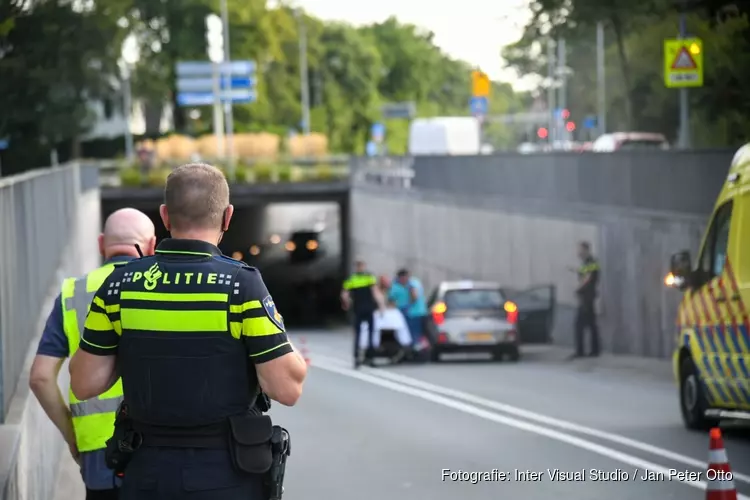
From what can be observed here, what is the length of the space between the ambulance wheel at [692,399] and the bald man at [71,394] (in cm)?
821

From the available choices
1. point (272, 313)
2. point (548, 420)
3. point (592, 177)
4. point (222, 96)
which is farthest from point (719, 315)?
point (222, 96)

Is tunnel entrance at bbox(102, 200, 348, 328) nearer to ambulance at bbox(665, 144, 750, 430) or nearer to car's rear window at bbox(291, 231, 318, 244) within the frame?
car's rear window at bbox(291, 231, 318, 244)

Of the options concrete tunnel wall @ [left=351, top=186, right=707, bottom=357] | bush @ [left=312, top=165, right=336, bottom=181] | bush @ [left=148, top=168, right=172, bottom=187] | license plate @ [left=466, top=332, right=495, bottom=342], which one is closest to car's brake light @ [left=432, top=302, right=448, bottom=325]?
license plate @ [left=466, top=332, right=495, bottom=342]

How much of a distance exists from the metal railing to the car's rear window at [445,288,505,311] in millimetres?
12745

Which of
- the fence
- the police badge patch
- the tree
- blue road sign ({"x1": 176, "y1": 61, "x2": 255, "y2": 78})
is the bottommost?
the fence

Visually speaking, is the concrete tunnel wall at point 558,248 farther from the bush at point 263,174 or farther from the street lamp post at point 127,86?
the street lamp post at point 127,86

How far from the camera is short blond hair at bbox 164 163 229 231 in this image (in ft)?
17.0

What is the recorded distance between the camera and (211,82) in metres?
78.8

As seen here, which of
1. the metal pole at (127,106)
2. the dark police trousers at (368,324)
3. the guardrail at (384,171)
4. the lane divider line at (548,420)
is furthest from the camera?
the metal pole at (127,106)

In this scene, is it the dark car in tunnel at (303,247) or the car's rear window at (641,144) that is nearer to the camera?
the car's rear window at (641,144)

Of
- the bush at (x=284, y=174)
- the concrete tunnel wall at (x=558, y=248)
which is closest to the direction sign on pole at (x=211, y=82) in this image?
the bush at (x=284, y=174)

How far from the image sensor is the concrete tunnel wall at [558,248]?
2542 centimetres

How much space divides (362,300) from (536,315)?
5741mm

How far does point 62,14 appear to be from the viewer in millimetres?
17969
